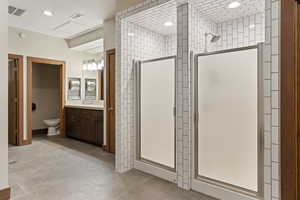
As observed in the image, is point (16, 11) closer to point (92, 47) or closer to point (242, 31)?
point (92, 47)

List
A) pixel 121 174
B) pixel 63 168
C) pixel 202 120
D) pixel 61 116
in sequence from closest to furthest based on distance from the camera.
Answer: pixel 202 120 → pixel 121 174 → pixel 63 168 → pixel 61 116

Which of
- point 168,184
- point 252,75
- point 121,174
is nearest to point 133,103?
point 121,174

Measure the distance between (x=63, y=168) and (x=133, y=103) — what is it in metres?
A: 1.50

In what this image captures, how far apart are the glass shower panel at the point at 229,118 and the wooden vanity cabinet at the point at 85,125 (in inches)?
100

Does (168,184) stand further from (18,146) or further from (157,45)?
(18,146)

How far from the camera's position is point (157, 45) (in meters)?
3.32

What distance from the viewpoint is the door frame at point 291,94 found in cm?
144

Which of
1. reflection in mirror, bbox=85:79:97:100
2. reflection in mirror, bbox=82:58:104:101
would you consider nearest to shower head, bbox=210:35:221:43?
reflection in mirror, bbox=82:58:104:101

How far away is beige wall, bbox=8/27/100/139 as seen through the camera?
420cm

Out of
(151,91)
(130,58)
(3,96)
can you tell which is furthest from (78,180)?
(130,58)

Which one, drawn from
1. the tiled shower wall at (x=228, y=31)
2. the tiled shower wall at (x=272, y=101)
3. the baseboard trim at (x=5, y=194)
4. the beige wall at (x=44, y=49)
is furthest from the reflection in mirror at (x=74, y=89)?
the tiled shower wall at (x=272, y=101)

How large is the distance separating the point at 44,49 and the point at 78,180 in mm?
3617

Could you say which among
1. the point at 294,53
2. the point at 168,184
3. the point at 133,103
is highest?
the point at 294,53

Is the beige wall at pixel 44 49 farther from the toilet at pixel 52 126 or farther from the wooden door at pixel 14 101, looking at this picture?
the toilet at pixel 52 126
